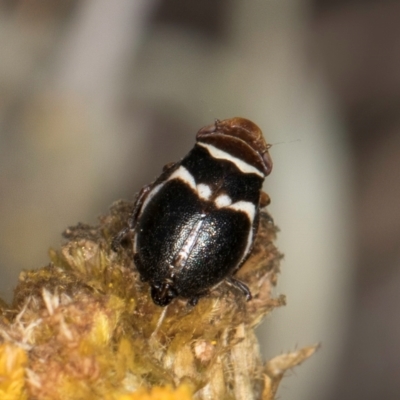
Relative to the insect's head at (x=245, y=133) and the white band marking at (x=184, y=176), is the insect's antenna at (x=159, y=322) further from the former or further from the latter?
the insect's head at (x=245, y=133)

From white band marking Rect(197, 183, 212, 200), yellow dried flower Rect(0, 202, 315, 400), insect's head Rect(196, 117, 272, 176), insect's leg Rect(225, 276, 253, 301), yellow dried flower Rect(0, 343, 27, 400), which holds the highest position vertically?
insect's head Rect(196, 117, 272, 176)

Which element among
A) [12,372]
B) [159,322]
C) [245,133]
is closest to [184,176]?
[245,133]

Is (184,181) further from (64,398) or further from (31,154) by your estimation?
(31,154)

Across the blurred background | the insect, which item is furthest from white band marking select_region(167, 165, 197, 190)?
the blurred background

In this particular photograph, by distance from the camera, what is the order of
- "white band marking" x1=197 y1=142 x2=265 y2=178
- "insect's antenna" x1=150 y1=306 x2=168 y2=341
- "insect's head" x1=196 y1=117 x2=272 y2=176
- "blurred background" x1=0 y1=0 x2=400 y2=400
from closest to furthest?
1. "insect's antenna" x1=150 y1=306 x2=168 y2=341
2. "white band marking" x1=197 y1=142 x2=265 y2=178
3. "insect's head" x1=196 y1=117 x2=272 y2=176
4. "blurred background" x1=0 y1=0 x2=400 y2=400

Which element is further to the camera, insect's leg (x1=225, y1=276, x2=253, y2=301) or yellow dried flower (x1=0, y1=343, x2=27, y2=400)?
insect's leg (x1=225, y1=276, x2=253, y2=301)

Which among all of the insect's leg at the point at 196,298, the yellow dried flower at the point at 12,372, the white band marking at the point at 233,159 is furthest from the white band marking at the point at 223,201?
the yellow dried flower at the point at 12,372

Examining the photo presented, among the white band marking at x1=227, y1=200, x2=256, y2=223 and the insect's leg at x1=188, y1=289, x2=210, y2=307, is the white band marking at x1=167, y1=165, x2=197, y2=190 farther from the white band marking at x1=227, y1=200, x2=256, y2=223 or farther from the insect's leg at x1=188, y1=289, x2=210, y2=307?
the insect's leg at x1=188, y1=289, x2=210, y2=307
